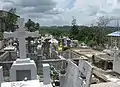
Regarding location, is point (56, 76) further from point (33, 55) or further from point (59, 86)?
point (33, 55)

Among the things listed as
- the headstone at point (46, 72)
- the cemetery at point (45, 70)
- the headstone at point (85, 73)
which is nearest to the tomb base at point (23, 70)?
the cemetery at point (45, 70)

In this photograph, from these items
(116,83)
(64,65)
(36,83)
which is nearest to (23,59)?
A: (36,83)

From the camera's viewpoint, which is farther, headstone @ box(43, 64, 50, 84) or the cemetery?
headstone @ box(43, 64, 50, 84)

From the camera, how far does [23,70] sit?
30.5ft

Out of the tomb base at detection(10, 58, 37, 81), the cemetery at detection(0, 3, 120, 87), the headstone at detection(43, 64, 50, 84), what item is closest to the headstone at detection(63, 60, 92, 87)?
the cemetery at detection(0, 3, 120, 87)

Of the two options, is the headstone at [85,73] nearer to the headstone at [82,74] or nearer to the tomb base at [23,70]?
the headstone at [82,74]

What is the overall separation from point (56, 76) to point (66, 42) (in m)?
20.4

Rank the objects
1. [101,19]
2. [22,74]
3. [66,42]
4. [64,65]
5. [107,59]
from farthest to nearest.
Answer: [101,19], [66,42], [107,59], [64,65], [22,74]

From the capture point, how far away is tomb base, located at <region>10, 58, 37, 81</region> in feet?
30.4

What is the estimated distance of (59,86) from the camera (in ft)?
37.3

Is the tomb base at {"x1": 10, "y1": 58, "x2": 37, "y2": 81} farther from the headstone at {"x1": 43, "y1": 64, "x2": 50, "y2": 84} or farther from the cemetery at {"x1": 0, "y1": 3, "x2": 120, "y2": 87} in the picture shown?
the headstone at {"x1": 43, "y1": 64, "x2": 50, "y2": 84}

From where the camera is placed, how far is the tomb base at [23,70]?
926 centimetres

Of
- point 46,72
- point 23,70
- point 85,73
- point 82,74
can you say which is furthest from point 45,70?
point 85,73

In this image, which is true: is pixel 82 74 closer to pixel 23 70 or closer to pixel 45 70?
pixel 45 70
